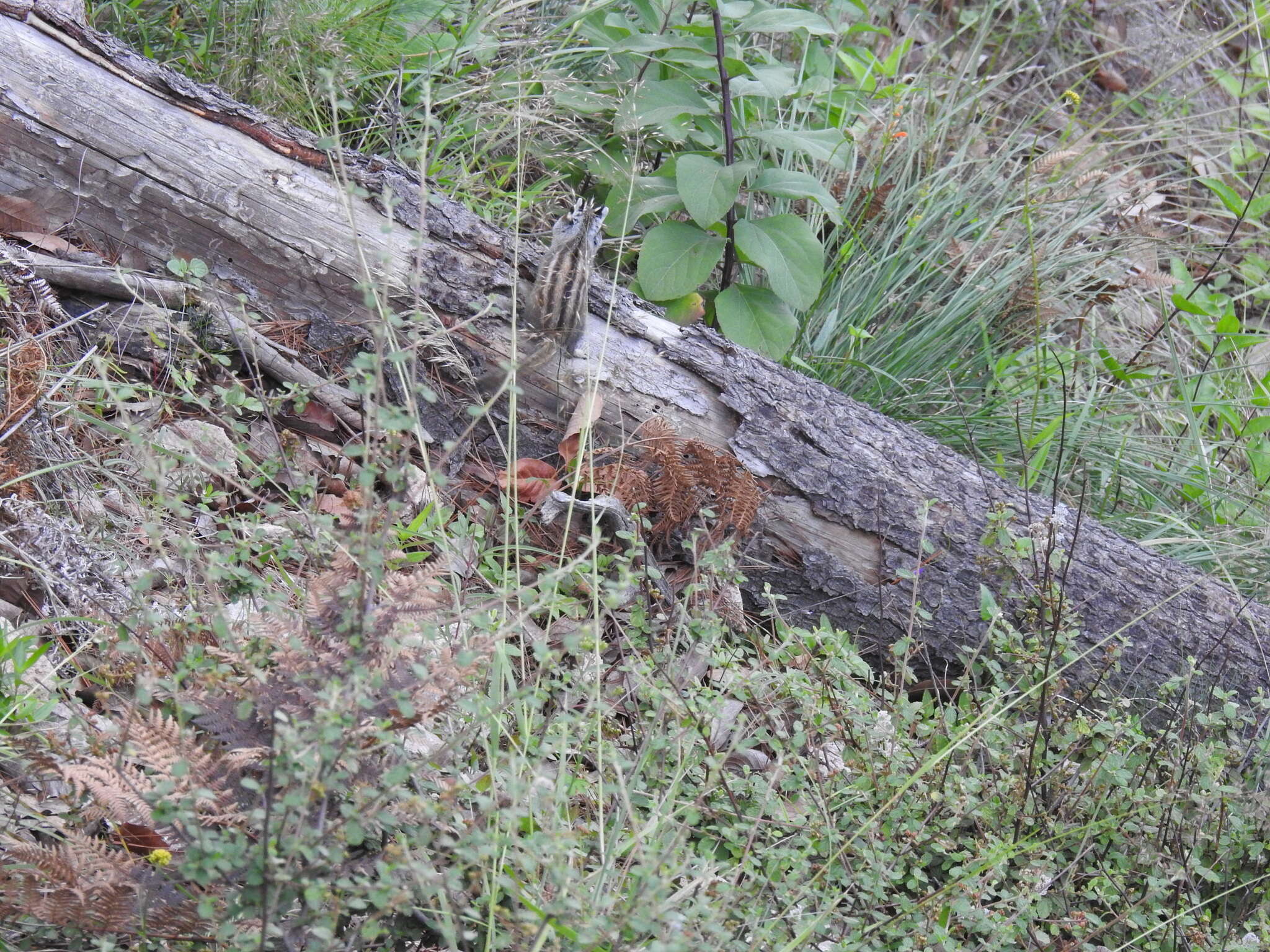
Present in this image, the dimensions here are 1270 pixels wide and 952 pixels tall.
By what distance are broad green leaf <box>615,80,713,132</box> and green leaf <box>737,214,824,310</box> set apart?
0.44 meters

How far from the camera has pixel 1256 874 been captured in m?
2.50

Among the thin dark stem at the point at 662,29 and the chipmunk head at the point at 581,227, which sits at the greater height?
the thin dark stem at the point at 662,29

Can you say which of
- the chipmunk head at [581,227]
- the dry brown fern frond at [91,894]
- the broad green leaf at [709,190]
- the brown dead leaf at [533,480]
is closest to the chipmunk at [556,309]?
the chipmunk head at [581,227]

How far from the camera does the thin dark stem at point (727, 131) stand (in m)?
3.54

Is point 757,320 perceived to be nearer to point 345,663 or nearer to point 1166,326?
point 1166,326

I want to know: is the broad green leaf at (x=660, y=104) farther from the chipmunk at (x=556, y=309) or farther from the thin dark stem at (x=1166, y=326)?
the thin dark stem at (x=1166, y=326)

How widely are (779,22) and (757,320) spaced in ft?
3.20

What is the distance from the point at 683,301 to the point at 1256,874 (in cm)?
241

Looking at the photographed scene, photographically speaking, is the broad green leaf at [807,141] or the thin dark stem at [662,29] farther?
the thin dark stem at [662,29]

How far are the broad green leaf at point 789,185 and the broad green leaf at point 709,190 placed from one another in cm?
14

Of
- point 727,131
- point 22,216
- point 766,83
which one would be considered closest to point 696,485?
point 727,131

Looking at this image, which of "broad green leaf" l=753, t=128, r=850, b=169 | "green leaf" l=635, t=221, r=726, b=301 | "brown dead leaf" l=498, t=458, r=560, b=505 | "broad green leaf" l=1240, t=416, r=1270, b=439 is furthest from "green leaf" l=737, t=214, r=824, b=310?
"broad green leaf" l=1240, t=416, r=1270, b=439

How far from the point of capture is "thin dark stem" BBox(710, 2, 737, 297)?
11.6 feet

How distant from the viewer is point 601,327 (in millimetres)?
3127
